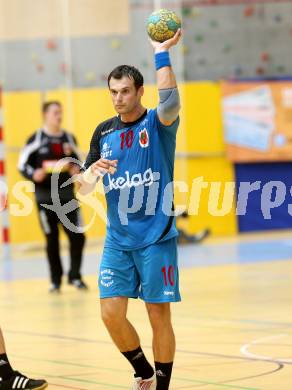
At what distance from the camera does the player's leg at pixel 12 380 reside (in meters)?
6.92

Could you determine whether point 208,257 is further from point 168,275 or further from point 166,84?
point 166,84

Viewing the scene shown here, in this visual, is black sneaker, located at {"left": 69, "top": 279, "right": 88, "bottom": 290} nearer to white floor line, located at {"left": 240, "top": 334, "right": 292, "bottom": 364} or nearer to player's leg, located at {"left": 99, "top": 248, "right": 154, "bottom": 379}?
white floor line, located at {"left": 240, "top": 334, "right": 292, "bottom": 364}

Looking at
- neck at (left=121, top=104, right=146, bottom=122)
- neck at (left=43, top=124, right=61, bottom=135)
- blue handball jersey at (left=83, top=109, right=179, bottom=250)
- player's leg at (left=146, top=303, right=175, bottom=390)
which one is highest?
neck at (left=121, top=104, right=146, bottom=122)

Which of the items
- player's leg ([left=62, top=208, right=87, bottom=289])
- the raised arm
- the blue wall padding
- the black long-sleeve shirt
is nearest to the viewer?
the raised arm

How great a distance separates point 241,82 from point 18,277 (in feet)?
25.1

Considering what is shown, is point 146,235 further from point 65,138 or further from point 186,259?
point 186,259

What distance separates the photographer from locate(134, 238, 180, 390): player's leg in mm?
6527

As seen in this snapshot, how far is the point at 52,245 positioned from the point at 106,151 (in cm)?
671

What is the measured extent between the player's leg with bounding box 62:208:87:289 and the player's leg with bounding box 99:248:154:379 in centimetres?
640

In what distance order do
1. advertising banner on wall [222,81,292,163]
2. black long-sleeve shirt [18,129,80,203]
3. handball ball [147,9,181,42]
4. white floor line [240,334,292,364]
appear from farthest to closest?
advertising banner on wall [222,81,292,163] < black long-sleeve shirt [18,129,80,203] < white floor line [240,334,292,364] < handball ball [147,9,181,42]

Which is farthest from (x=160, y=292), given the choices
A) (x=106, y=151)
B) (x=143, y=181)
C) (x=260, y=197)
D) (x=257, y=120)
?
(x=260, y=197)

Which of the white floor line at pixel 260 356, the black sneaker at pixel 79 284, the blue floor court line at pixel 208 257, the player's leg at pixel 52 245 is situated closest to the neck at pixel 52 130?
the player's leg at pixel 52 245

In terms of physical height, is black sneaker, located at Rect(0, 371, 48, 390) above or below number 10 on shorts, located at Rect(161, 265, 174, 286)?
below

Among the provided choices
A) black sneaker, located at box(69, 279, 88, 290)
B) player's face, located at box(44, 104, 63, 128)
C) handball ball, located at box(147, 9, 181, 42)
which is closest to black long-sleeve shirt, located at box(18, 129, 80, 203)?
player's face, located at box(44, 104, 63, 128)
